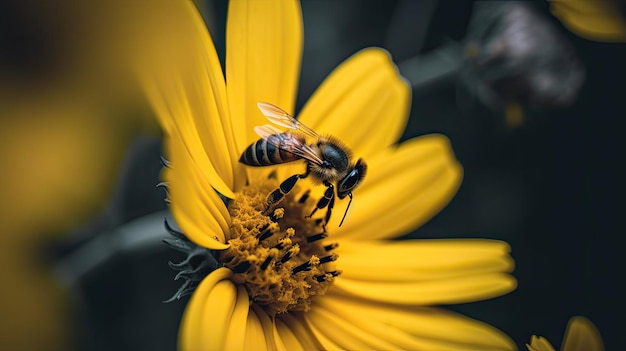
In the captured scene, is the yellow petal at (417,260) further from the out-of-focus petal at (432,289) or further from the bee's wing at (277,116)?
the bee's wing at (277,116)

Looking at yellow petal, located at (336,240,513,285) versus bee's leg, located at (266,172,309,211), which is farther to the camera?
yellow petal, located at (336,240,513,285)

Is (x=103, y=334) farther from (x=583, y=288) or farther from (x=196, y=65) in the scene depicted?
(x=583, y=288)

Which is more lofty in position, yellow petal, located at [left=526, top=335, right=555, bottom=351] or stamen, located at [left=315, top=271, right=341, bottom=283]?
stamen, located at [left=315, top=271, right=341, bottom=283]

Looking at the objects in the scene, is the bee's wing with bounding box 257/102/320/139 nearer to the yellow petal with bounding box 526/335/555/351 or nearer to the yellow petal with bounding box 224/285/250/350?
the yellow petal with bounding box 224/285/250/350

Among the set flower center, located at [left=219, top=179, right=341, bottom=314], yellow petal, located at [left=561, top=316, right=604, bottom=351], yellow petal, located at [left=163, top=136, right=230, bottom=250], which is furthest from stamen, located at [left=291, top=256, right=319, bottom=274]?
yellow petal, located at [left=561, top=316, right=604, bottom=351]

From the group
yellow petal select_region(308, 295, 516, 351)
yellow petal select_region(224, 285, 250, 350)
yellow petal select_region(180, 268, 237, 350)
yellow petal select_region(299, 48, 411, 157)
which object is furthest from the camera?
yellow petal select_region(299, 48, 411, 157)

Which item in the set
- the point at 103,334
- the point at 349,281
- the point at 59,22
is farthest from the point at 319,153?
the point at 103,334
